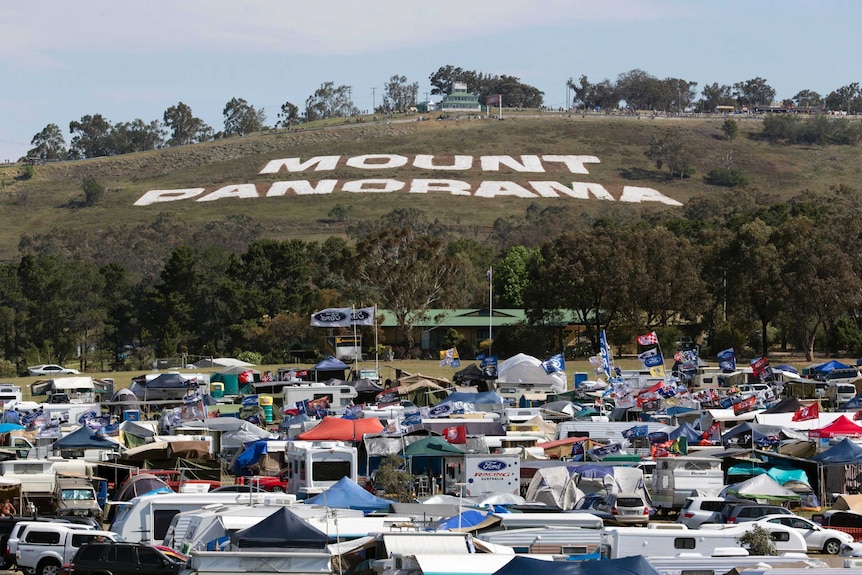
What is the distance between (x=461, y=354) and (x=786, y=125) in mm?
108688

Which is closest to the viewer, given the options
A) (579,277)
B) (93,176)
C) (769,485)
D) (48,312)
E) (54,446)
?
(769,485)

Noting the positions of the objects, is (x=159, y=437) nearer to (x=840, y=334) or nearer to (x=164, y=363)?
(x=164, y=363)

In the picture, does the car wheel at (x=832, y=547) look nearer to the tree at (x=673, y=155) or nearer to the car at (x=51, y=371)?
the car at (x=51, y=371)

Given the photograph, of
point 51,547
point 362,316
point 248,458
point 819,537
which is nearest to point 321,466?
point 248,458

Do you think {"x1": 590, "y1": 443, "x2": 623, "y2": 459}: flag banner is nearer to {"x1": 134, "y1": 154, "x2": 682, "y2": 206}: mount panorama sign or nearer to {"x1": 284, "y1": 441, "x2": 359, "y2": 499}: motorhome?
{"x1": 284, "y1": 441, "x2": 359, "y2": 499}: motorhome

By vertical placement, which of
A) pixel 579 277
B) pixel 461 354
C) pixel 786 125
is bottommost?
pixel 461 354

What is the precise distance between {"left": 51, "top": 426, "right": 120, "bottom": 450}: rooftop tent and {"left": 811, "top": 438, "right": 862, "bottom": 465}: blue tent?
584 inches

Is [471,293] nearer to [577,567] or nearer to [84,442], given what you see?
[84,442]

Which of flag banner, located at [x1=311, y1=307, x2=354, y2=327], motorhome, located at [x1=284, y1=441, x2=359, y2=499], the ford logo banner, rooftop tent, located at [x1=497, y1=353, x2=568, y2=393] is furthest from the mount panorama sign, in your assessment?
motorhome, located at [x1=284, y1=441, x2=359, y2=499]

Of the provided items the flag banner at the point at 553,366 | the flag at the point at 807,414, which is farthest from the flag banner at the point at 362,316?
the flag at the point at 807,414

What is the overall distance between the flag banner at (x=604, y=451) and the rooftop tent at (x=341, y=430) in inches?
188

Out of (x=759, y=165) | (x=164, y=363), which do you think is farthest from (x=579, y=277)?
(x=759, y=165)

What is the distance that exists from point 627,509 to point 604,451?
569 centimetres

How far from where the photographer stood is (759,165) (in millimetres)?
150625
